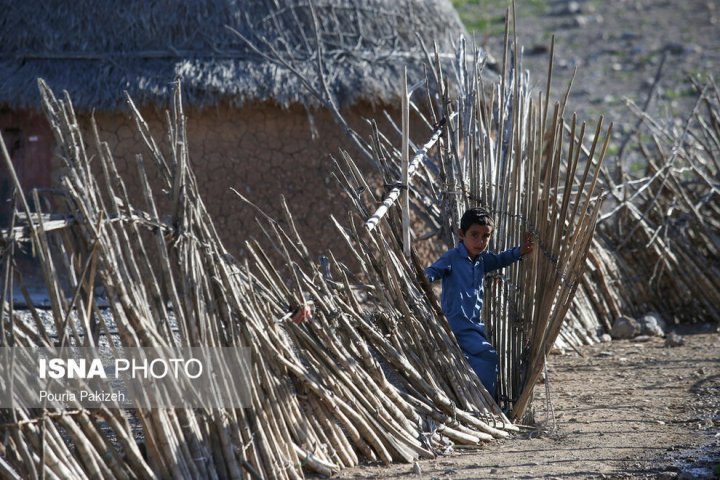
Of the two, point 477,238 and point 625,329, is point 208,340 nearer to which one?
point 477,238

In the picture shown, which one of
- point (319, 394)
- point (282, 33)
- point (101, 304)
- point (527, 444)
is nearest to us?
point (319, 394)

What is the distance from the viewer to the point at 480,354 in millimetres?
3947

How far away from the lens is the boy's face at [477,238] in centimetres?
391

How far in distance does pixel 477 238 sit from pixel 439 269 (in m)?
0.20

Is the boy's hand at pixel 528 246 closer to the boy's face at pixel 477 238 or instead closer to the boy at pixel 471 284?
the boy at pixel 471 284

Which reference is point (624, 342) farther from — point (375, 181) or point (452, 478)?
point (452, 478)

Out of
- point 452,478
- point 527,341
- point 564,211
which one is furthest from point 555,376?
point 452,478

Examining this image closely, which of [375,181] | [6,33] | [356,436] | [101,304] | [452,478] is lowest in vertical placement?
[452,478]

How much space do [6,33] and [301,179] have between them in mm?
2313

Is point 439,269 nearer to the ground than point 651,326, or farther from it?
nearer to the ground

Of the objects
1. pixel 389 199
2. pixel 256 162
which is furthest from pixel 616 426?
pixel 256 162

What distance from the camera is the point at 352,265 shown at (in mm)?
6684

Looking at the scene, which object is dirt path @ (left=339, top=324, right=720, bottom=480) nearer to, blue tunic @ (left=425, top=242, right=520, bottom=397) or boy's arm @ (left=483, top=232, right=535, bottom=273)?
blue tunic @ (left=425, top=242, right=520, bottom=397)

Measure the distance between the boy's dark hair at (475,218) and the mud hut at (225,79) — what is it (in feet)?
8.99
